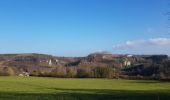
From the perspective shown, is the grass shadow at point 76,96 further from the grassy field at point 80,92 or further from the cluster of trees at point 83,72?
the cluster of trees at point 83,72

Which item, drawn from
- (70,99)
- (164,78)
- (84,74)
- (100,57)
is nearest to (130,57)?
(100,57)

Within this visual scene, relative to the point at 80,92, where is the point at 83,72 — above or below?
above

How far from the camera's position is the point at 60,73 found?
401ft

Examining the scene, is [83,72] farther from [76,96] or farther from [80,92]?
[76,96]

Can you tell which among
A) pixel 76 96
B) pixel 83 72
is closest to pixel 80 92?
pixel 76 96

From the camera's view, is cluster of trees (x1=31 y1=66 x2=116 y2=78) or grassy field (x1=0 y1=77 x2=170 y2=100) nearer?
grassy field (x1=0 y1=77 x2=170 y2=100)

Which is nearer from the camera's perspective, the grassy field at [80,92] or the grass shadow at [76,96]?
the grass shadow at [76,96]

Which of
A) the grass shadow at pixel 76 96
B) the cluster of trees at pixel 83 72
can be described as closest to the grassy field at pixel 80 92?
the grass shadow at pixel 76 96

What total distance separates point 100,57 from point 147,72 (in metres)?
74.6

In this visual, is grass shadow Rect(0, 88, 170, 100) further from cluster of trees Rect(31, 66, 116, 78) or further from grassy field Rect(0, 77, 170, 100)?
cluster of trees Rect(31, 66, 116, 78)

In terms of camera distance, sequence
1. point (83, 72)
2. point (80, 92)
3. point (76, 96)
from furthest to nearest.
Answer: point (83, 72) < point (80, 92) < point (76, 96)

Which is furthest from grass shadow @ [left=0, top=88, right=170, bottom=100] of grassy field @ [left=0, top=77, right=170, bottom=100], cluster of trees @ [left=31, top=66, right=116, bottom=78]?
cluster of trees @ [left=31, top=66, right=116, bottom=78]

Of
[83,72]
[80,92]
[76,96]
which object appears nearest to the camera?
[76,96]

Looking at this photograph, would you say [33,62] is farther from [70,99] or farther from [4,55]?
[70,99]
